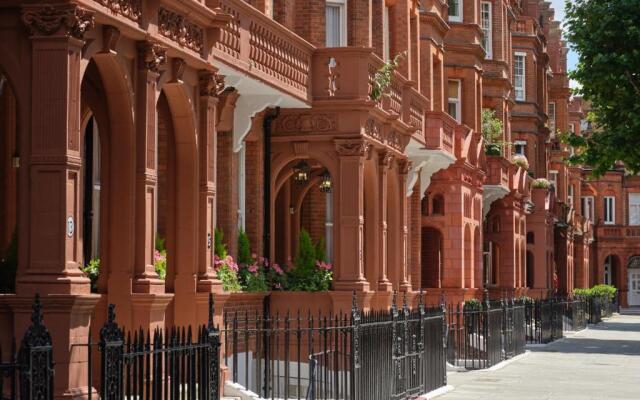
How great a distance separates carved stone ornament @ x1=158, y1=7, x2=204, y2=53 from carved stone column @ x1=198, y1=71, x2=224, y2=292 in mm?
644

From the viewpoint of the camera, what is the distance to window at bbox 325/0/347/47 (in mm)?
27659

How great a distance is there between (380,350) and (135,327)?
13.7 feet

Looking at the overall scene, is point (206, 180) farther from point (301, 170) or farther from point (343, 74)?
point (301, 170)

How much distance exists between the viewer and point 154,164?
1673cm

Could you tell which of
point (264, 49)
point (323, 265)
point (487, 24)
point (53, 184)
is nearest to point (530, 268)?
point (487, 24)

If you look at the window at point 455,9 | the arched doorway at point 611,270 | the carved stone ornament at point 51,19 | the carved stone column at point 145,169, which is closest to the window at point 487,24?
the window at point 455,9

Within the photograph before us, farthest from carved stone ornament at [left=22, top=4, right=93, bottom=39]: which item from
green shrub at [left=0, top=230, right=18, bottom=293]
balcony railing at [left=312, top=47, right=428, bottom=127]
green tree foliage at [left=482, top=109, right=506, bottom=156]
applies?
green tree foliage at [left=482, top=109, right=506, bottom=156]

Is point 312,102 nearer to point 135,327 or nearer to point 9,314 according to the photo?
point 135,327

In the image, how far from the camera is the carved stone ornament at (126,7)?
1536cm

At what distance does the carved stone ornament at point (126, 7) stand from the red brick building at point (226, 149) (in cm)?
2

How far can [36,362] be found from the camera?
9.50 meters

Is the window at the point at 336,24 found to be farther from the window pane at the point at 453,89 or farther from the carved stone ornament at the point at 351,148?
the window pane at the point at 453,89

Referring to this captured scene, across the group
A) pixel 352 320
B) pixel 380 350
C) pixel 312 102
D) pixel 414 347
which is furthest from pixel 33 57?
pixel 312 102

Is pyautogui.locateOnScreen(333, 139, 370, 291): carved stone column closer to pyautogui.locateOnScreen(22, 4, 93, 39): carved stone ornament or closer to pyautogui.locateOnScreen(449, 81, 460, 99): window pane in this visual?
pyautogui.locateOnScreen(22, 4, 93, 39): carved stone ornament
